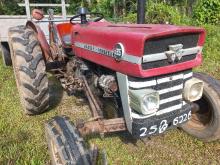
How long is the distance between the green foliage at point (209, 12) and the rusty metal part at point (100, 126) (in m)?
8.92

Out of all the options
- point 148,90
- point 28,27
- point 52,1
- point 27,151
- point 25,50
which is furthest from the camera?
point 52,1

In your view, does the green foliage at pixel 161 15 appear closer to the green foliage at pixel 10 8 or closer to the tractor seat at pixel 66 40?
the tractor seat at pixel 66 40

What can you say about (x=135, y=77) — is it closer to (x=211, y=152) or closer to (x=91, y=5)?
(x=211, y=152)

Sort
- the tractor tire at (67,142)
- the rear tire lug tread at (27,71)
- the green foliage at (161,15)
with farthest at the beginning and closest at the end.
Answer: the green foliage at (161,15), the rear tire lug tread at (27,71), the tractor tire at (67,142)

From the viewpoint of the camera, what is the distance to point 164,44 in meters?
2.63

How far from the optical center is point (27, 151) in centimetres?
344

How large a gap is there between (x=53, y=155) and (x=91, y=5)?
12625 mm

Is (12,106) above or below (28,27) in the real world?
below

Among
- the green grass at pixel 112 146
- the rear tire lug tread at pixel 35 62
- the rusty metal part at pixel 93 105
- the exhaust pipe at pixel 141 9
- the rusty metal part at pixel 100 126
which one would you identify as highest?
the exhaust pipe at pixel 141 9

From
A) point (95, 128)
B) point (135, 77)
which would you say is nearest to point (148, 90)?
point (135, 77)

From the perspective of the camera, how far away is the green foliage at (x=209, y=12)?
11.2 metres

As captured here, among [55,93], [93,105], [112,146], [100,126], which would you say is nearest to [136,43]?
[100,126]

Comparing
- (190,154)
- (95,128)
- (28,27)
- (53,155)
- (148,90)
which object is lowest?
(190,154)

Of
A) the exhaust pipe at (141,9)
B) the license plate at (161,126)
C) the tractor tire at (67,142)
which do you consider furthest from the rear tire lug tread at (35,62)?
the license plate at (161,126)
